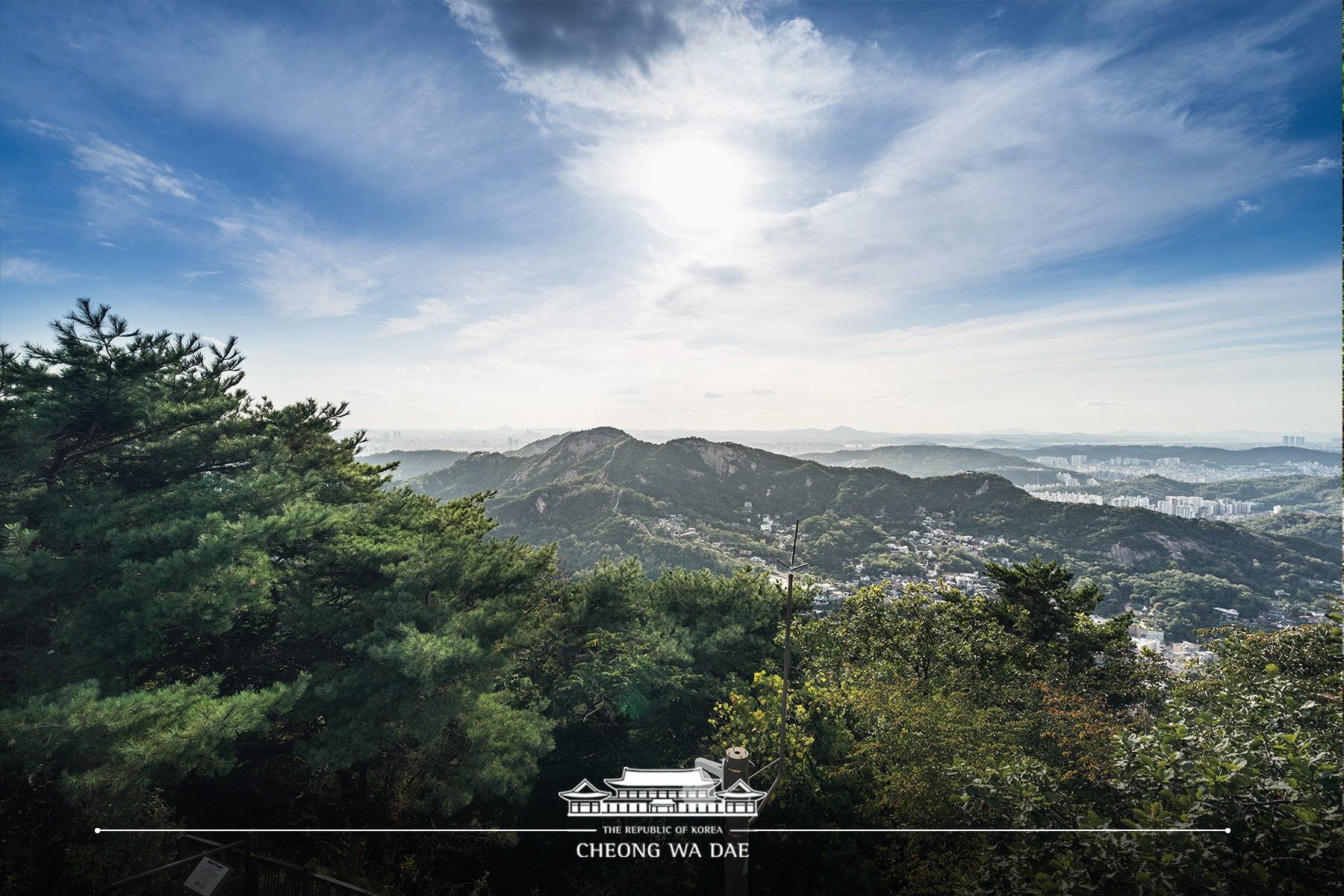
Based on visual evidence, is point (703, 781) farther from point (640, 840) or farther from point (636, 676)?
point (636, 676)

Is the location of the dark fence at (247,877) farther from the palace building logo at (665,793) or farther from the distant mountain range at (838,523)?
the distant mountain range at (838,523)

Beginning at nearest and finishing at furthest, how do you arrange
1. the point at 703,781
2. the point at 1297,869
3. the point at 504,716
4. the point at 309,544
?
1. the point at 1297,869
2. the point at 703,781
3. the point at 504,716
4. the point at 309,544

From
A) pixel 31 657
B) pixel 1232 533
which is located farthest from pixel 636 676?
pixel 1232 533

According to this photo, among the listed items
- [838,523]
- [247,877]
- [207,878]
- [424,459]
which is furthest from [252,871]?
[424,459]

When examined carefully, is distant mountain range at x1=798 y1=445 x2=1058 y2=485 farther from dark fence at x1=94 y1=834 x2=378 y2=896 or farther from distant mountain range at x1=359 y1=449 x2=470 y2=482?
dark fence at x1=94 y1=834 x2=378 y2=896

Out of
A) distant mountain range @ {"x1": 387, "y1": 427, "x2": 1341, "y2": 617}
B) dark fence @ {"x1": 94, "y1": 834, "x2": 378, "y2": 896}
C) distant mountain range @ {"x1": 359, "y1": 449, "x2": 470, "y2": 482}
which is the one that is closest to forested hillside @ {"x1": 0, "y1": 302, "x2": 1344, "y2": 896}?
dark fence @ {"x1": 94, "y1": 834, "x2": 378, "y2": 896}

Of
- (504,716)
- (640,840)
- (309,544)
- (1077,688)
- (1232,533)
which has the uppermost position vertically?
(309,544)

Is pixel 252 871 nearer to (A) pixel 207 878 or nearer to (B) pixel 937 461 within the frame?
(A) pixel 207 878
